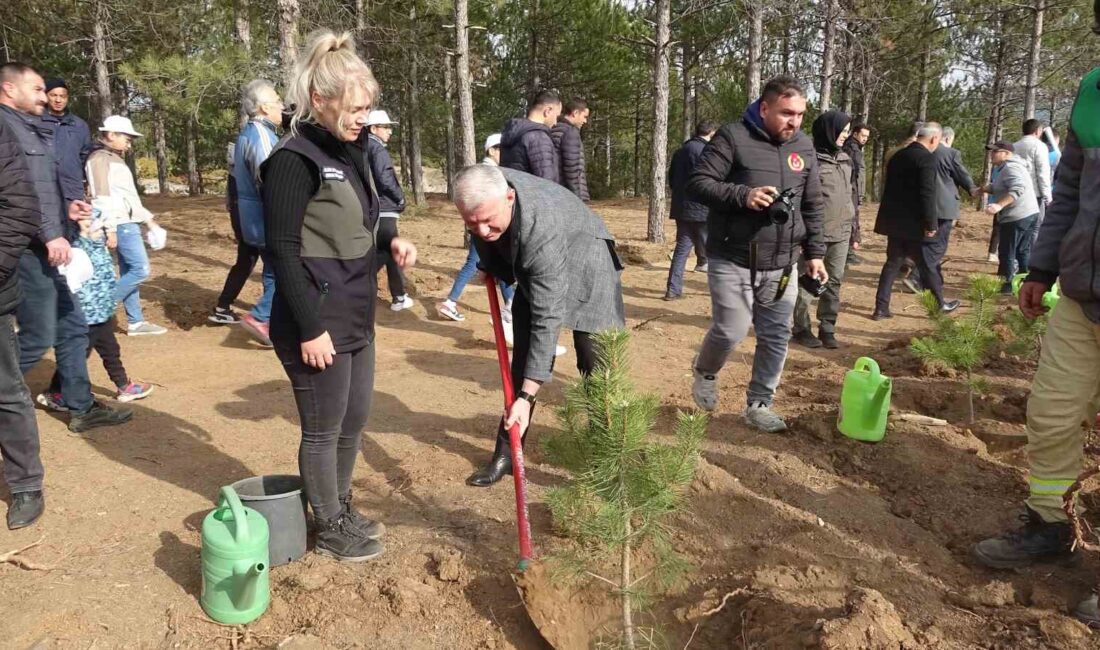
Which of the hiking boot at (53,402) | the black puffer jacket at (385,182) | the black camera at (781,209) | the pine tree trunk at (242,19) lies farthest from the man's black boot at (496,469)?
the pine tree trunk at (242,19)

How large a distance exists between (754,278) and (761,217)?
31cm

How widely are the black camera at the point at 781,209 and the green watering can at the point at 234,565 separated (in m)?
2.68

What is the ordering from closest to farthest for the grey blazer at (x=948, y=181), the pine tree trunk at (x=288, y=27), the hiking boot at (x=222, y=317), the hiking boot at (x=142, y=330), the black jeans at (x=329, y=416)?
1. the black jeans at (x=329, y=416)
2. the hiking boot at (x=142, y=330)
3. the hiking boot at (x=222, y=317)
4. the grey blazer at (x=948, y=181)
5. the pine tree trunk at (x=288, y=27)

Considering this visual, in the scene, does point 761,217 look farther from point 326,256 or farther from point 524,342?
point 326,256

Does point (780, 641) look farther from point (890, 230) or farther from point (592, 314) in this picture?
point (890, 230)

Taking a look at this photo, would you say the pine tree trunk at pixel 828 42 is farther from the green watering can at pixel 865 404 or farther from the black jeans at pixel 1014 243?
the green watering can at pixel 865 404

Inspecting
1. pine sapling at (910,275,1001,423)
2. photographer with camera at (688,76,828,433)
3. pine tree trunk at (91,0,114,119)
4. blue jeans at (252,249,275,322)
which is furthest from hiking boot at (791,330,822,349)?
pine tree trunk at (91,0,114,119)

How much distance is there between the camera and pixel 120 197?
5.39m

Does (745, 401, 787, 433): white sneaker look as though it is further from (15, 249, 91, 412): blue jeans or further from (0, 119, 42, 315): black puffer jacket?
(15, 249, 91, 412): blue jeans

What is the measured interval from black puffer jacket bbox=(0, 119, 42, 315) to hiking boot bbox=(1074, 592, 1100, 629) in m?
3.97

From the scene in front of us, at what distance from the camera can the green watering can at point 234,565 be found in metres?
2.45

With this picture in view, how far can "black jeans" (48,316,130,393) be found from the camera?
4.27 metres

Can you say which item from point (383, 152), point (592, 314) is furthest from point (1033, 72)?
point (592, 314)

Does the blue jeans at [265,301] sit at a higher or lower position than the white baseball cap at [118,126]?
lower
